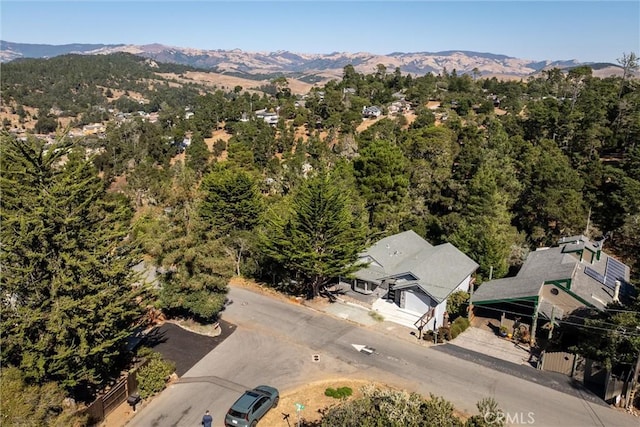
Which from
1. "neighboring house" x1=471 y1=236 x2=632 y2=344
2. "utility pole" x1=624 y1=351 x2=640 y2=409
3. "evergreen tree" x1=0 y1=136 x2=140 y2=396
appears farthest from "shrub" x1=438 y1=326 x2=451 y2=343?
"evergreen tree" x1=0 y1=136 x2=140 y2=396

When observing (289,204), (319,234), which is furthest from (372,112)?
(319,234)

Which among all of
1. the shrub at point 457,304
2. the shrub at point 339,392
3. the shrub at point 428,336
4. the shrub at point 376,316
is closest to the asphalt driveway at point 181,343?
the shrub at point 339,392

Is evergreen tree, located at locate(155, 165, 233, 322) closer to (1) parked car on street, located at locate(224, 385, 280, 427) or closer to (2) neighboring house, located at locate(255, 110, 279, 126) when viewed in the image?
(1) parked car on street, located at locate(224, 385, 280, 427)

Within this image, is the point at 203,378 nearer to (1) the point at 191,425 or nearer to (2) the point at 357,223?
(1) the point at 191,425

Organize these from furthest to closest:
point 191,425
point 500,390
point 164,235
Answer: point 164,235
point 500,390
point 191,425

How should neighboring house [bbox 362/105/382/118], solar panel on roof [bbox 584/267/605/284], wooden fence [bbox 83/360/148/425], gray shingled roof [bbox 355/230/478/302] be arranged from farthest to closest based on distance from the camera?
neighboring house [bbox 362/105/382/118] → gray shingled roof [bbox 355/230/478/302] → solar panel on roof [bbox 584/267/605/284] → wooden fence [bbox 83/360/148/425]

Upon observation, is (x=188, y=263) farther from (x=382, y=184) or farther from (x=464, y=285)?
(x=382, y=184)

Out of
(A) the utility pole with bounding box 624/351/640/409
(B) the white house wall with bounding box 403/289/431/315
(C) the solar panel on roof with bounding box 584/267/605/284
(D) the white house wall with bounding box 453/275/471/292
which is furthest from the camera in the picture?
(D) the white house wall with bounding box 453/275/471/292

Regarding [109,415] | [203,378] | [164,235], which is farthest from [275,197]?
[109,415]
